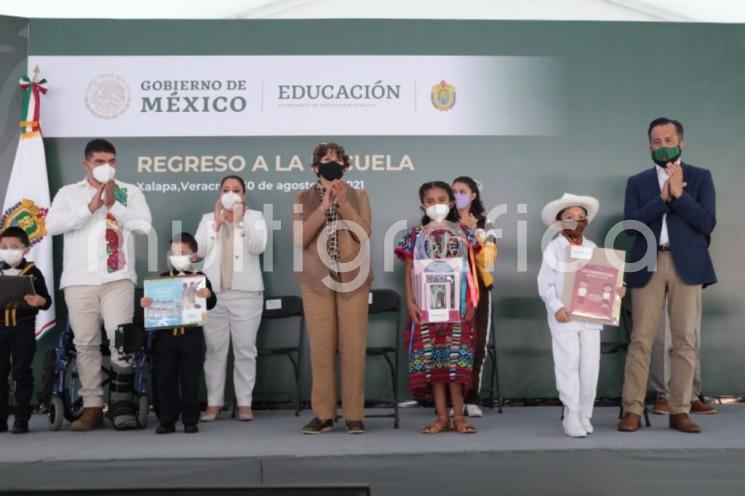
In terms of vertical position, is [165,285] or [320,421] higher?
[165,285]

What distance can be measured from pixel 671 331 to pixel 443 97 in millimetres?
2385

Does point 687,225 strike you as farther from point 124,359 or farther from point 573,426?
point 124,359

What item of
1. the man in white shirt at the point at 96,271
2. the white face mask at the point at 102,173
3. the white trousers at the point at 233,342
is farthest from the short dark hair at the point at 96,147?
the white trousers at the point at 233,342

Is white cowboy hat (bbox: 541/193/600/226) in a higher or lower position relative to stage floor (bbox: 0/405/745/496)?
higher

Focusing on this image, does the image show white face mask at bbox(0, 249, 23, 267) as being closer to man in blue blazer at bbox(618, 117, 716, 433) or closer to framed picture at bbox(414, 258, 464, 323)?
framed picture at bbox(414, 258, 464, 323)

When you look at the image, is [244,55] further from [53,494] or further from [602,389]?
[53,494]

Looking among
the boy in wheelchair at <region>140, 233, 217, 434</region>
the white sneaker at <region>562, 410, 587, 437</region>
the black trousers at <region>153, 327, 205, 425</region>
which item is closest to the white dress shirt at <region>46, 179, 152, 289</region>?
the boy in wheelchair at <region>140, 233, 217, 434</region>

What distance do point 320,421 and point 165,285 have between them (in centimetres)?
114

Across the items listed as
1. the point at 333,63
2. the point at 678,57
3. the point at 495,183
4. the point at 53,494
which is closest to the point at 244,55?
the point at 333,63

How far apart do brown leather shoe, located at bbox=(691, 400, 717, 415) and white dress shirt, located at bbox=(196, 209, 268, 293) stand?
112 inches

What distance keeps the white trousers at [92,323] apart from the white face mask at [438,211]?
6.26ft

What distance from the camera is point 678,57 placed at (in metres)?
6.45

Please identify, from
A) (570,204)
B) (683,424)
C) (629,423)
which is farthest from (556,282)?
(683,424)

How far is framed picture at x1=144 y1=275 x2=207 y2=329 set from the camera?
5.02 metres
